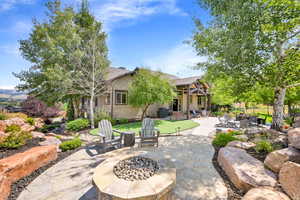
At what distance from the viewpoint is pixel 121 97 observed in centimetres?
1241

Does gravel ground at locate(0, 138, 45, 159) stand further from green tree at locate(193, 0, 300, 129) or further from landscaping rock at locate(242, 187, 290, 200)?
green tree at locate(193, 0, 300, 129)

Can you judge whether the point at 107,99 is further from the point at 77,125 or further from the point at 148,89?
the point at 148,89

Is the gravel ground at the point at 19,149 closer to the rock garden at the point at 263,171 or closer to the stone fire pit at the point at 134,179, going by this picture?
the stone fire pit at the point at 134,179

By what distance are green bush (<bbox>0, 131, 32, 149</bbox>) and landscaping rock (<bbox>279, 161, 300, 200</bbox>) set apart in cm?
713

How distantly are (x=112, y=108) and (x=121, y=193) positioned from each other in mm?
9994

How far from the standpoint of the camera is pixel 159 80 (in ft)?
35.4

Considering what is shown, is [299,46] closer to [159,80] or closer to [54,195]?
[159,80]

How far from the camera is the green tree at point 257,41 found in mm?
4543

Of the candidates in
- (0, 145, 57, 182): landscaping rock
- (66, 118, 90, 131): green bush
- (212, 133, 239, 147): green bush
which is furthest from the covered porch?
(0, 145, 57, 182): landscaping rock

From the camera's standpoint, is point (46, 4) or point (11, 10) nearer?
point (11, 10)

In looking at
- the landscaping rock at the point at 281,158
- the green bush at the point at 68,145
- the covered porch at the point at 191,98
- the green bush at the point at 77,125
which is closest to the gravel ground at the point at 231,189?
the landscaping rock at the point at 281,158

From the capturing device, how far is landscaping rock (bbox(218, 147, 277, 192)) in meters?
2.63

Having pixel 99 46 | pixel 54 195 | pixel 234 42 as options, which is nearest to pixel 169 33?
pixel 234 42

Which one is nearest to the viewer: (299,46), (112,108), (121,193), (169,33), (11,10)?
(121,193)
